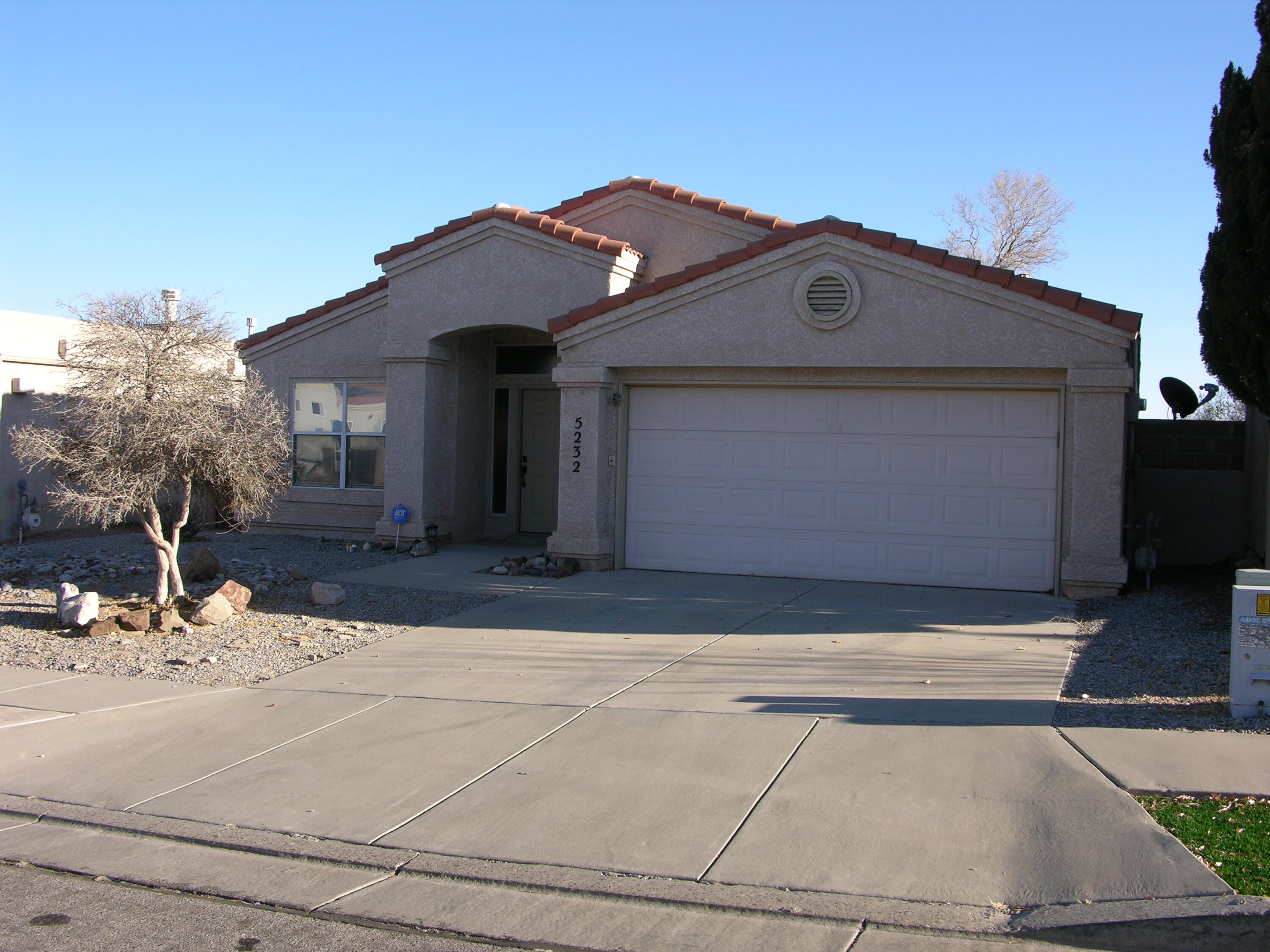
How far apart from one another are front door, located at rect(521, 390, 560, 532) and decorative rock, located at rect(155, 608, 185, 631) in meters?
6.74

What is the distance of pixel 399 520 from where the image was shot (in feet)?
47.3

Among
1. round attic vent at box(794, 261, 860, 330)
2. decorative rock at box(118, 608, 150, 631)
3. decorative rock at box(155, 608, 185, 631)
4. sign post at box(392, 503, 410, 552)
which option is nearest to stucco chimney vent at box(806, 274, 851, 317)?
round attic vent at box(794, 261, 860, 330)

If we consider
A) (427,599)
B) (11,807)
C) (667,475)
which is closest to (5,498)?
(427,599)

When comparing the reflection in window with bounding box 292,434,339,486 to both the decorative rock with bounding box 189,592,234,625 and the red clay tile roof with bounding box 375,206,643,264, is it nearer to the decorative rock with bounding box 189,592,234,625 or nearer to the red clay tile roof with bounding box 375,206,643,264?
the red clay tile roof with bounding box 375,206,643,264

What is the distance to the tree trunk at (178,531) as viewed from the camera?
10.1 meters

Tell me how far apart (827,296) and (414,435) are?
20.3 ft

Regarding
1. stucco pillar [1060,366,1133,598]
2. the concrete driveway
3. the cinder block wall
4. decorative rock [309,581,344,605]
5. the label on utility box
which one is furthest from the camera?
the cinder block wall

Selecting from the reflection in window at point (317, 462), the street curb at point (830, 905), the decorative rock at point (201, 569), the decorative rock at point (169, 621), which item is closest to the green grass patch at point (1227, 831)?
the street curb at point (830, 905)

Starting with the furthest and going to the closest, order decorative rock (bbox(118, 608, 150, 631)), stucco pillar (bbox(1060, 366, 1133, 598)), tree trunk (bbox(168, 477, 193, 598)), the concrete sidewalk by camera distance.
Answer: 1. stucco pillar (bbox(1060, 366, 1133, 598))
2. tree trunk (bbox(168, 477, 193, 598))
3. decorative rock (bbox(118, 608, 150, 631))
4. the concrete sidewalk

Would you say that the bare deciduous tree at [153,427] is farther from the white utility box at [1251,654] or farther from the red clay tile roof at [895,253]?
the white utility box at [1251,654]

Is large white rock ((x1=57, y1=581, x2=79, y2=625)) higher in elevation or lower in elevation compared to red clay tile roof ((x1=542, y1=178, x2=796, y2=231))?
lower

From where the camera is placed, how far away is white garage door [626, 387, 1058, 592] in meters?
11.2

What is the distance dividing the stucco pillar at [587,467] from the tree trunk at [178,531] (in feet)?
13.6

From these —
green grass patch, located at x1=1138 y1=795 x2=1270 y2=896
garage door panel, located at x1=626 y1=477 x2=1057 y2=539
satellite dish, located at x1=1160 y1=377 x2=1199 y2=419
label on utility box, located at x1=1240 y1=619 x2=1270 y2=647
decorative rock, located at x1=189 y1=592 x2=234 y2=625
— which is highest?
satellite dish, located at x1=1160 y1=377 x2=1199 y2=419
